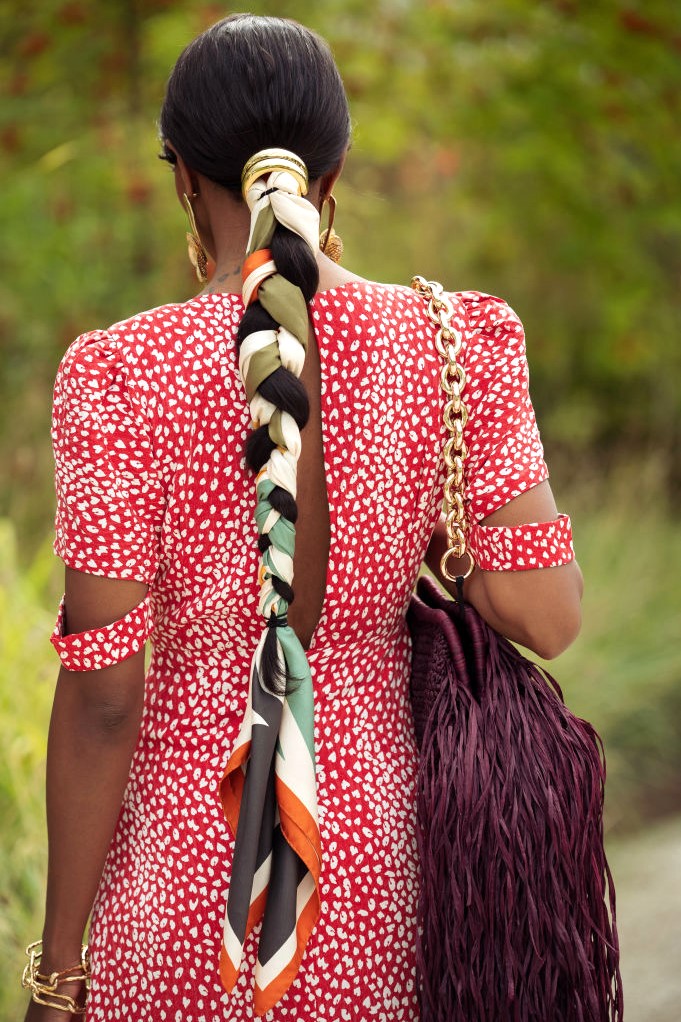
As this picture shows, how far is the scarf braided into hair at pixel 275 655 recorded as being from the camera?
1.49 meters

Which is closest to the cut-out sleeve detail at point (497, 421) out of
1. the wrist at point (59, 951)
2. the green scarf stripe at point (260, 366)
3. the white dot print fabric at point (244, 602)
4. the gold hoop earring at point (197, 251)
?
the white dot print fabric at point (244, 602)

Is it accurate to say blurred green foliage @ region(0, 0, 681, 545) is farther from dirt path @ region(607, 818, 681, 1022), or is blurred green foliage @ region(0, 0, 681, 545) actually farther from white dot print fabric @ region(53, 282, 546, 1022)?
white dot print fabric @ region(53, 282, 546, 1022)

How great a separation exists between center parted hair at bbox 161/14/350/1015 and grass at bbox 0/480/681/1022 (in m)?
1.66

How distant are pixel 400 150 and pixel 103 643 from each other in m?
6.51

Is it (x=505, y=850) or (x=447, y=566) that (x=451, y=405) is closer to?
(x=447, y=566)

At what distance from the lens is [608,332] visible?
7.53 m

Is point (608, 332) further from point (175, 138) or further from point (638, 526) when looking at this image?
point (175, 138)

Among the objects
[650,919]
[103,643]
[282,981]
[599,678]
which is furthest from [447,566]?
[599,678]

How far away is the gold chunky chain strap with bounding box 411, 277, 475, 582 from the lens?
1.62 meters

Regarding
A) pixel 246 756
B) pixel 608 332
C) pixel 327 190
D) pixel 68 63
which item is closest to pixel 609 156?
pixel 608 332

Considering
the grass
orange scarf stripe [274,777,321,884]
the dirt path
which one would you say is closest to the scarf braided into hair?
orange scarf stripe [274,777,321,884]

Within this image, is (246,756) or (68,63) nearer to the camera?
(246,756)

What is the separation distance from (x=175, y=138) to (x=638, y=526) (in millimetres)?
5552

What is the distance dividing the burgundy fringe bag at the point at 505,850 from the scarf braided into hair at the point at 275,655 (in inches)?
7.2
